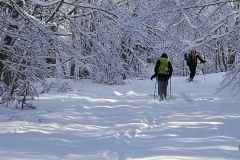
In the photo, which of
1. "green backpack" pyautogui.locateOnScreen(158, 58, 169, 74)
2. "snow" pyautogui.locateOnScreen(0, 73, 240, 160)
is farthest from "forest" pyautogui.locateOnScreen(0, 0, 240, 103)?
"green backpack" pyautogui.locateOnScreen(158, 58, 169, 74)

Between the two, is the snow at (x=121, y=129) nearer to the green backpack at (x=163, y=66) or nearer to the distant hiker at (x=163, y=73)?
the distant hiker at (x=163, y=73)

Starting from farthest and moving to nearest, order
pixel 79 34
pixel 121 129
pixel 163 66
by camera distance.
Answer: pixel 163 66
pixel 79 34
pixel 121 129

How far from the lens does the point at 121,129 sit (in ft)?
28.0

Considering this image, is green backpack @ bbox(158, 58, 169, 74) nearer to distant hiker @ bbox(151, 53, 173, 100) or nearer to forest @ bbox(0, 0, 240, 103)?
distant hiker @ bbox(151, 53, 173, 100)

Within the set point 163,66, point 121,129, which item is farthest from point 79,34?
point 163,66

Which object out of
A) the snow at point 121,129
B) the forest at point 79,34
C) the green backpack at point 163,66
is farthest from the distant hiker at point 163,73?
the forest at point 79,34

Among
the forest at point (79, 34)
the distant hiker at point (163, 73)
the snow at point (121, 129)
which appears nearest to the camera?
the snow at point (121, 129)

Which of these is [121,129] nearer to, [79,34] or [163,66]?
[79,34]

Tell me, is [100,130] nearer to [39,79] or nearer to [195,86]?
[39,79]

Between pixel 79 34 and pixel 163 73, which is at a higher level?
pixel 79 34

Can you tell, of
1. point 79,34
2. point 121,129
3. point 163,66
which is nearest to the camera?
point 121,129

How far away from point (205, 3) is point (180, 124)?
3.94 metres

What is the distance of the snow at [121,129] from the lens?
21.6 feet

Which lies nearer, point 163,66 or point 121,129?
point 121,129
